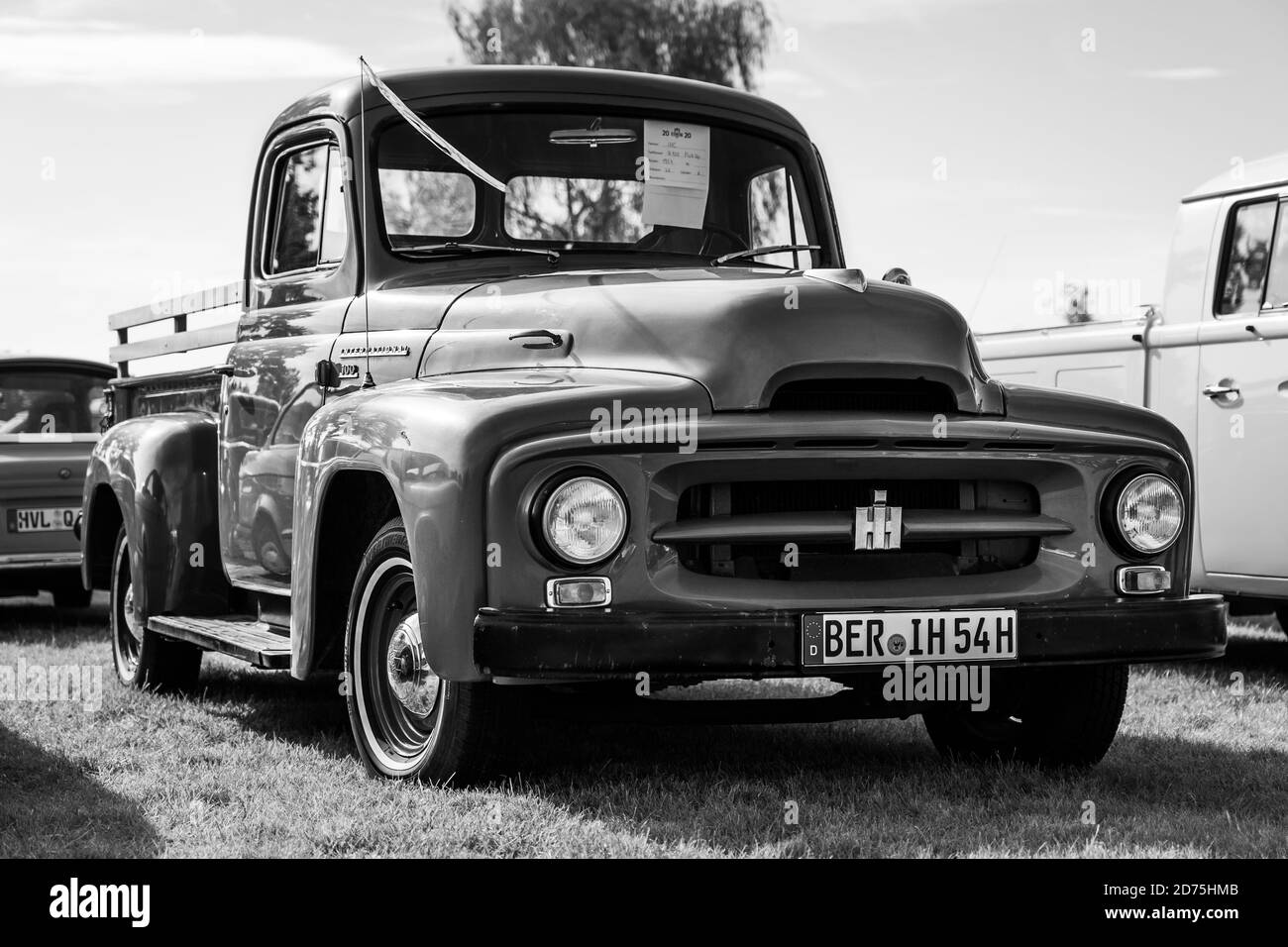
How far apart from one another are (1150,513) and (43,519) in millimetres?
7247

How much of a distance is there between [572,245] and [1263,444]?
11.4 ft

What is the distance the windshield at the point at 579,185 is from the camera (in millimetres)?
5254

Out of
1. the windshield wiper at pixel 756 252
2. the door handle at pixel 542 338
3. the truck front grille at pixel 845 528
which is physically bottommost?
the truck front grille at pixel 845 528

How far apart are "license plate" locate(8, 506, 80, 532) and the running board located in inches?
150

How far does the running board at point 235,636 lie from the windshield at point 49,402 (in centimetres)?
420

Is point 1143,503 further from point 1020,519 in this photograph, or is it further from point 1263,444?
point 1263,444

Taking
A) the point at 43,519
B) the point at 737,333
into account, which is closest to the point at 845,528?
the point at 737,333

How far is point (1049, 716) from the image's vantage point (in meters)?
4.98

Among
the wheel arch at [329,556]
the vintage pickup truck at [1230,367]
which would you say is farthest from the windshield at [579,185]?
the vintage pickup truck at [1230,367]

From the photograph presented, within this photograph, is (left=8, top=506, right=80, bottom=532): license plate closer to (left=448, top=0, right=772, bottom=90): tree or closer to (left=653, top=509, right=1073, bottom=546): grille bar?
(left=653, top=509, right=1073, bottom=546): grille bar

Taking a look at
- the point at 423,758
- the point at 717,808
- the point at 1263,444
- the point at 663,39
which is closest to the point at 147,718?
the point at 423,758

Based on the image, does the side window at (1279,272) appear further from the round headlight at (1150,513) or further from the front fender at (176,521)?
the front fender at (176,521)

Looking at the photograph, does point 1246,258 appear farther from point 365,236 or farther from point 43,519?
point 43,519

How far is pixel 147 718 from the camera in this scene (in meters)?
5.97
